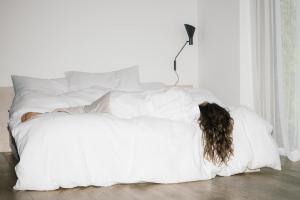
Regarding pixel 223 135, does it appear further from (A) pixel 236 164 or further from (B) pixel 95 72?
(B) pixel 95 72

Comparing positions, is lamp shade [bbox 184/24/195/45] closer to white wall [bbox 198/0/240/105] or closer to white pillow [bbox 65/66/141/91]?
white wall [bbox 198/0/240/105]

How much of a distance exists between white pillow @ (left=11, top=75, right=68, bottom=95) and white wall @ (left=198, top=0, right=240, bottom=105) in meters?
1.87

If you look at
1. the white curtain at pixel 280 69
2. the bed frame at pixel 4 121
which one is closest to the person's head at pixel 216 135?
the white curtain at pixel 280 69

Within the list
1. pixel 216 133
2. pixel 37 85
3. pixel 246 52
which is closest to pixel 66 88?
pixel 37 85

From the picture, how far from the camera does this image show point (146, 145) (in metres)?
2.37

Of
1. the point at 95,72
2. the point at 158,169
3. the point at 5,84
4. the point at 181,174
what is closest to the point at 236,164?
the point at 181,174

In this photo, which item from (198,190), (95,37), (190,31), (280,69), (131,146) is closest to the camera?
(198,190)

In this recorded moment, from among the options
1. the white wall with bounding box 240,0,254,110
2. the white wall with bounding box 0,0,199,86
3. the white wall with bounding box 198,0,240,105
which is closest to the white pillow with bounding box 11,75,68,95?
the white wall with bounding box 0,0,199,86

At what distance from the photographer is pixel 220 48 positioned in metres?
4.39

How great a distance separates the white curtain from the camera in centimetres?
328

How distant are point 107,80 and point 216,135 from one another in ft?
6.84

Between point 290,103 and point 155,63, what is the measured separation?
6.38 feet

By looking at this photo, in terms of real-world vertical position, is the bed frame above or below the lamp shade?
below

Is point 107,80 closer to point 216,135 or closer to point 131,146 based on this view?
point 131,146
